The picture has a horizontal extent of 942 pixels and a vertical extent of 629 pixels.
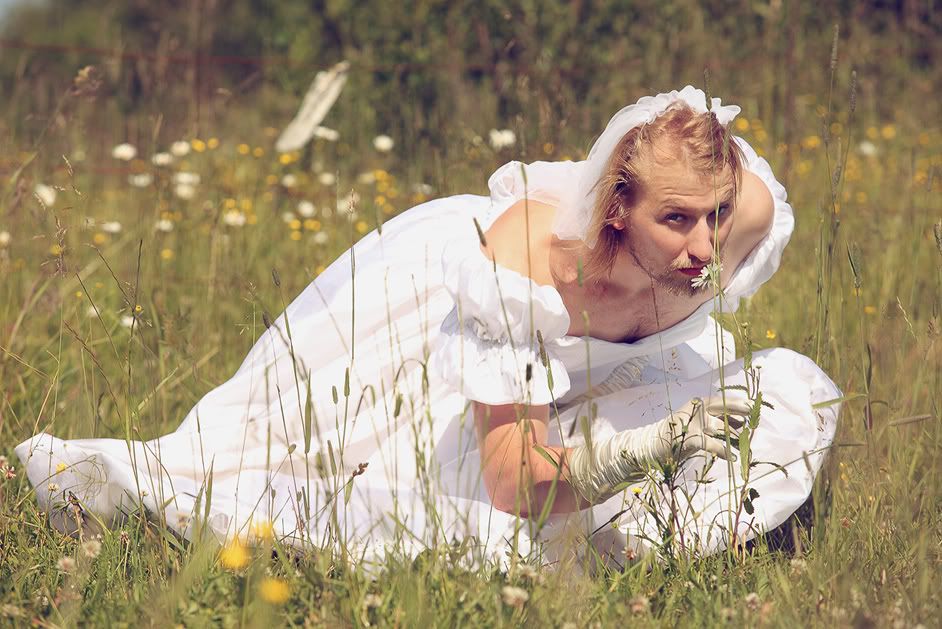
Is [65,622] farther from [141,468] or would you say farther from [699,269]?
[699,269]

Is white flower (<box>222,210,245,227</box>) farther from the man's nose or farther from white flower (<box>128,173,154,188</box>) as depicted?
the man's nose

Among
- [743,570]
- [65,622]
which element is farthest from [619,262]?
[65,622]

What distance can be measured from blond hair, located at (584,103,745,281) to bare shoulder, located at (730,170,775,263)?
19 cm

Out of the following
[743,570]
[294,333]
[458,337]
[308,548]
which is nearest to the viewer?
[308,548]

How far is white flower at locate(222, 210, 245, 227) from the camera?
11.7 ft

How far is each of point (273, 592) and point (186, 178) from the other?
257 cm

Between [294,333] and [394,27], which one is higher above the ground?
[394,27]

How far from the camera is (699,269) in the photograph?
78.2 inches

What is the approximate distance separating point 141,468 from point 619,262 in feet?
3.33

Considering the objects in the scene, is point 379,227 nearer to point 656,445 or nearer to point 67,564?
point 656,445

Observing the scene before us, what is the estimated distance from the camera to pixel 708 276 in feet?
6.39

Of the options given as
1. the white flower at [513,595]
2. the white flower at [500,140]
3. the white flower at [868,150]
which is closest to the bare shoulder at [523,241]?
the white flower at [513,595]

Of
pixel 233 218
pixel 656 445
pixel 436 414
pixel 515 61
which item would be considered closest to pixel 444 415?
pixel 436 414

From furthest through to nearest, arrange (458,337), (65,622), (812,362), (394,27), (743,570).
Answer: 1. (394,27)
2. (812,362)
3. (458,337)
4. (743,570)
5. (65,622)
